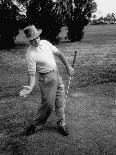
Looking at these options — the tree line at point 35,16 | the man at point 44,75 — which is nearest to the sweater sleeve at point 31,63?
the man at point 44,75

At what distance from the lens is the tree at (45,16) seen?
21.5 meters

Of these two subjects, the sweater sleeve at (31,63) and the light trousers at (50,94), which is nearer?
the sweater sleeve at (31,63)

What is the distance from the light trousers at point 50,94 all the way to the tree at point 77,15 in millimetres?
19851

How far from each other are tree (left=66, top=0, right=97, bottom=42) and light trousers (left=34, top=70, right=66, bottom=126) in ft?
65.1

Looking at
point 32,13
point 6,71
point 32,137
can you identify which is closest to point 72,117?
point 32,137

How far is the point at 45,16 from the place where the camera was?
2172cm

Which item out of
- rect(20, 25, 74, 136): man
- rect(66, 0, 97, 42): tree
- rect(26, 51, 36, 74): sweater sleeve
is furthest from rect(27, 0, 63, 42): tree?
rect(26, 51, 36, 74): sweater sleeve

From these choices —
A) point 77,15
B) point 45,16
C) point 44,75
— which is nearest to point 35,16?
point 45,16

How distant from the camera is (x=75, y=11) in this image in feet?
82.5

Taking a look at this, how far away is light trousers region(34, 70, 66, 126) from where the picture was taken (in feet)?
18.5

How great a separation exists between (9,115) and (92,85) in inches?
134

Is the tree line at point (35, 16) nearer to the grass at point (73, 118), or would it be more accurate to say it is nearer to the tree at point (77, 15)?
the tree at point (77, 15)

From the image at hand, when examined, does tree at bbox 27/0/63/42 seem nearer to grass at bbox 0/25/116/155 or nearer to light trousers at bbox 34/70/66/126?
grass at bbox 0/25/116/155

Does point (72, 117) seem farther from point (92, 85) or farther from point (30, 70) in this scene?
point (92, 85)
